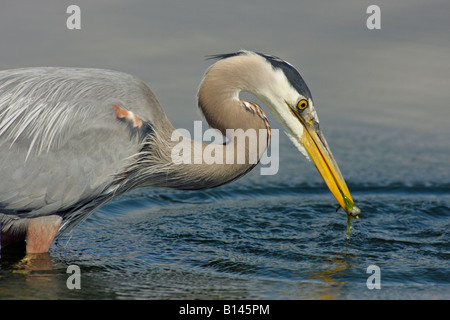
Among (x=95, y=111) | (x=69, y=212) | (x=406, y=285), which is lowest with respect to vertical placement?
(x=406, y=285)

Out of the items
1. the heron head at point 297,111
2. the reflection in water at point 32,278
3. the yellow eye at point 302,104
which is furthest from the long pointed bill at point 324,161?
the reflection in water at point 32,278

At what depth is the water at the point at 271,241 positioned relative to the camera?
4.05 metres

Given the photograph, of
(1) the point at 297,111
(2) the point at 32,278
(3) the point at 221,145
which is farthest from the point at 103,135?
(1) the point at 297,111

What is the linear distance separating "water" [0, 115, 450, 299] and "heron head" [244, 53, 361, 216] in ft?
1.96

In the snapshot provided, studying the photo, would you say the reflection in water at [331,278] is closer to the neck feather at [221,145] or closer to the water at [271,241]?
the water at [271,241]

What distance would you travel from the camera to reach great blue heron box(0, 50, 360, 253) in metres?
4.54

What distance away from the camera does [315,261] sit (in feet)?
15.2

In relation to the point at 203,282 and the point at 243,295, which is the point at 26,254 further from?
the point at 243,295

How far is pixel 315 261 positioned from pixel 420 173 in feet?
10.5

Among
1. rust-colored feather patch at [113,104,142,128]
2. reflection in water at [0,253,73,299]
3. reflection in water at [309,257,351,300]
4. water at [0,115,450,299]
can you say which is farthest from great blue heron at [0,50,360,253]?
reflection in water at [309,257,351,300]

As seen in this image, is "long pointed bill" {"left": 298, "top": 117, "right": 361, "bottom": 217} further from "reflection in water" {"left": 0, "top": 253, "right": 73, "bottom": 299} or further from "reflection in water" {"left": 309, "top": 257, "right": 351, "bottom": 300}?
"reflection in water" {"left": 0, "top": 253, "right": 73, "bottom": 299}

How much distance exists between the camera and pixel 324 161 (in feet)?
16.2

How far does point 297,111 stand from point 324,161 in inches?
18.0
